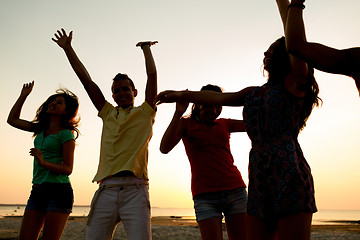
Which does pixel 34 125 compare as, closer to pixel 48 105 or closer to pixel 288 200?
pixel 48 105

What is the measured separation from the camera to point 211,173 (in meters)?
4.07

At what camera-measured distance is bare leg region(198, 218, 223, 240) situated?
3.81 metres

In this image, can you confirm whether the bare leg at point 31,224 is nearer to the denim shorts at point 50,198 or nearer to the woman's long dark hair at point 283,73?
the denim shorts at point 50,198

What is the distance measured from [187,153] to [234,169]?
63 centimetres

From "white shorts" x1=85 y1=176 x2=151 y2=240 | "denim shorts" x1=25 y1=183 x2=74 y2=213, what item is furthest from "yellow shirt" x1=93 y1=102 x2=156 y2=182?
"denim shorts" x1=25 y1=183 x2=74 y2=213

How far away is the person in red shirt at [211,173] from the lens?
3.93 meters

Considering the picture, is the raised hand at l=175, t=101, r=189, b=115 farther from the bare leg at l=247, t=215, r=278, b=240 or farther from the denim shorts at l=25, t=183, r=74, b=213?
the denim shorts at l=25, t=183, r=74, b=213

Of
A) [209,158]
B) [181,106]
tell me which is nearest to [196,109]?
[209,158]

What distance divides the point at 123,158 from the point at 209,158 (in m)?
1.07

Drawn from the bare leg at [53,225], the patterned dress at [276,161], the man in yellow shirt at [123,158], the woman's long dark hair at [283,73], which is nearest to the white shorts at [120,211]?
the man in yellow shirt at [123,158]

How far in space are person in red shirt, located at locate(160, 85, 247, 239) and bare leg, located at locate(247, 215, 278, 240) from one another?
1.38m

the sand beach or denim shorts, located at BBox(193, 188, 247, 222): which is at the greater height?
denim shorts, located at BBox(193, 188, 247, 222)

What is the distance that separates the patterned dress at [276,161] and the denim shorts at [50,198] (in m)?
2.53

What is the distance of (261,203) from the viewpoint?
97.2 inches
